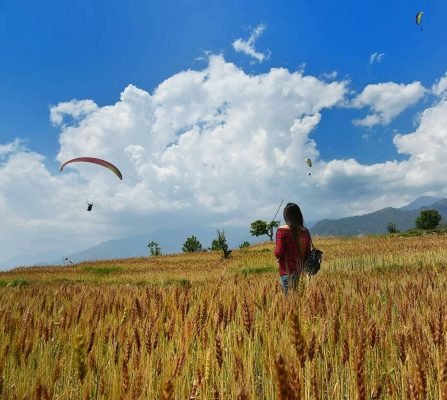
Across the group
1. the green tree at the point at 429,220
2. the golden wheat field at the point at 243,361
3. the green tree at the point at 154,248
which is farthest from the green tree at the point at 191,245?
the green tree at the point at 429,220

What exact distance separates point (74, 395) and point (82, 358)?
1.85 ft

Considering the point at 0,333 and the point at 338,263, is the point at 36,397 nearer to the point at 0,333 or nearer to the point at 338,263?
the point at 0,333

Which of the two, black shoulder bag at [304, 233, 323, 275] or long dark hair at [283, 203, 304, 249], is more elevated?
long dark hair at [283, 203, 304, 249]

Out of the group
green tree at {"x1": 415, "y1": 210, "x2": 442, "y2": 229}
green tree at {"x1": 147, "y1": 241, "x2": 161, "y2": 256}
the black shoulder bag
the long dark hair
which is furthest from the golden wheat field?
green tree at {"x1": 415, "y1": 210, "x2": 442, "y2": 229}

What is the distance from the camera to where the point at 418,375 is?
1306mm

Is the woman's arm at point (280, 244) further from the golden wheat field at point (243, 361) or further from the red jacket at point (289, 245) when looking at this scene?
the golden wheat field at point (243, 361)

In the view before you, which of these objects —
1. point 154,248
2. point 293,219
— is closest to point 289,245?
point 293,219

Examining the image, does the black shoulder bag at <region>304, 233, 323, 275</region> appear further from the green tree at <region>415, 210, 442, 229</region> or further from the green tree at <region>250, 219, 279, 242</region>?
the green tree at <region>415, 210, 442, 229</region>

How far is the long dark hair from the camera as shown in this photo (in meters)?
6.28

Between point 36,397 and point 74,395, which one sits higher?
point 36,397

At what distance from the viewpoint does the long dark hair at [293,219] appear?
6277mm

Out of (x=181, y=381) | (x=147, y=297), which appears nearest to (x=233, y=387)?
(x=181, y=381)

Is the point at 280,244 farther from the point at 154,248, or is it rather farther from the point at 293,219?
the point at 154,248

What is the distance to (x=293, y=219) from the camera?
20.8ft
